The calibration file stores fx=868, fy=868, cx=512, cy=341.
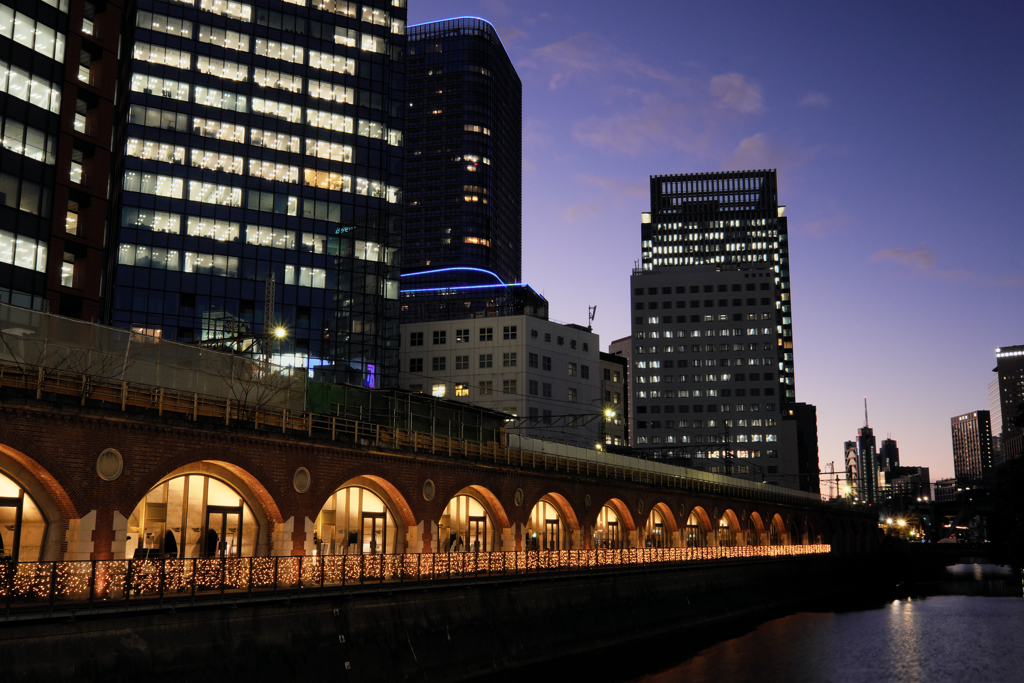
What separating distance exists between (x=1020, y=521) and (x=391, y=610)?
47.9m

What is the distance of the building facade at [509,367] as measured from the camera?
11081cm

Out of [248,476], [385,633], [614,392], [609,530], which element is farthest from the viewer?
[614,392]

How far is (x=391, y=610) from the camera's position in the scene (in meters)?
32.2

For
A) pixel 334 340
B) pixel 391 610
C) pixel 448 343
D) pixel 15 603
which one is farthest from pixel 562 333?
pixel 15 603

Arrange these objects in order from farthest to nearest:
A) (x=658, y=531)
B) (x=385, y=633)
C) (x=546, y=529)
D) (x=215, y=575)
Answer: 1. (x=658, y=531)
2. (x=546, y=529)
3. (x=385, y=633)
4. (x=215, y=575)

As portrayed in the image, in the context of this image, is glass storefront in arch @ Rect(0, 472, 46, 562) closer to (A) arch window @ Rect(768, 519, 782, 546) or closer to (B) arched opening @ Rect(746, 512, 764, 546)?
(B) arched opening @ Rect(746, 512, 764, 546)

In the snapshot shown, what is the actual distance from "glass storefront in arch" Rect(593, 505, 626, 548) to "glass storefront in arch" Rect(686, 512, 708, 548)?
14.2 metres

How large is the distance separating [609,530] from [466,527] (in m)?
18.3

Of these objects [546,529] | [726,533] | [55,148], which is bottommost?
[726,533]

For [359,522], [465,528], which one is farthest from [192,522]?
[465,528]

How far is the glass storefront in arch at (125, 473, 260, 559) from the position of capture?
3017 centimetres

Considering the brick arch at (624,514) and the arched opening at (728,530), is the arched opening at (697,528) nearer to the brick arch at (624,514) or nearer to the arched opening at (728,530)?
the arched opening at (728,530)

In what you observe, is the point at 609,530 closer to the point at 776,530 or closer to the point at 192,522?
the point at 192,522

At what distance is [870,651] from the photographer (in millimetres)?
47719
